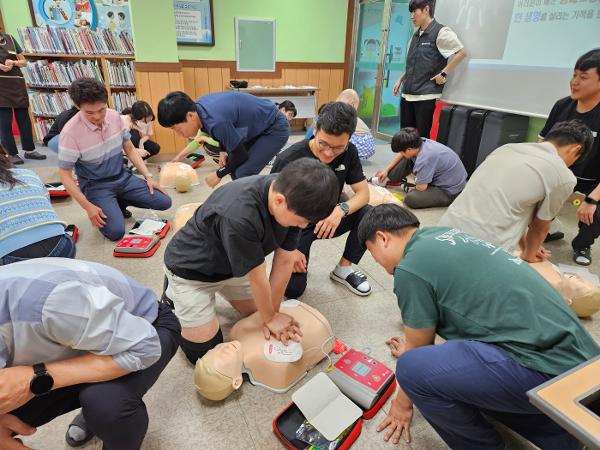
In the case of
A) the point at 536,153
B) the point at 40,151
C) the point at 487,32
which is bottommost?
the point at 40,151

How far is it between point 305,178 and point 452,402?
0.74m

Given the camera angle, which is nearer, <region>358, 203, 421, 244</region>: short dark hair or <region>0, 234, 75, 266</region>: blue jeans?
<region>358, 203, 421, 244</region>: short dark hair

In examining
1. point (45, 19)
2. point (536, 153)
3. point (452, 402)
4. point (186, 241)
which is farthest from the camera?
point (45, 19)

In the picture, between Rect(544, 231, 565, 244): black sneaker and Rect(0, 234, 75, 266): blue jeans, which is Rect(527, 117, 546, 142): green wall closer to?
Rect(544, 231, 565, 244): black sneaker

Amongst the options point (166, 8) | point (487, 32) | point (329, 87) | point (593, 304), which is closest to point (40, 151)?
point (166, 8)

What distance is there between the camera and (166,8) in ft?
13.4

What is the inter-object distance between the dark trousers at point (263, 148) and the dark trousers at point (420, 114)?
2.02m

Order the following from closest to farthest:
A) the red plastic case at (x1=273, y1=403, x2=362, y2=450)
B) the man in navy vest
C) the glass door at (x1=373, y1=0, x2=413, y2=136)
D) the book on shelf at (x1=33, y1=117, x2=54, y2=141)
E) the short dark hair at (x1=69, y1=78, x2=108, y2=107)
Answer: the red plastic case at (x1=273, y1=403, x2=362, y2=450), the short dark hair at (x1=69, y1=78, x2=108, y2=107), the man in navy vest, the book on shelf at (x1=33, y1=117, x2=54, y2=141), the glass door at (x1=373, y1=0, x2=413, y2=136)

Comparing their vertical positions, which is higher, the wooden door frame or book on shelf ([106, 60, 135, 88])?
the wooden door frame

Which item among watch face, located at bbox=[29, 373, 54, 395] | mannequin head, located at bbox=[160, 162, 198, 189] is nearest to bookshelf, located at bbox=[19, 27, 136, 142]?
mannequin head, located at bbox=[160, 162, 198, 189]

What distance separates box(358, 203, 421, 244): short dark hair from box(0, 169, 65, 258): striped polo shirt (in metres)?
1.27

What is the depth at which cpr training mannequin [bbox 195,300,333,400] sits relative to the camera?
52.8 inches

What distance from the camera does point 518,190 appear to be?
66.7 inches

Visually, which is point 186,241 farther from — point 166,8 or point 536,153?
point 166,8
